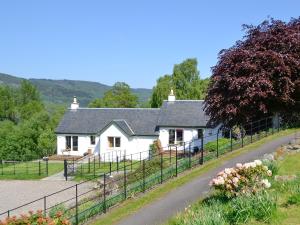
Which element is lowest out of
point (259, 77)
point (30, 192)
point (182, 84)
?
point (30, 192)

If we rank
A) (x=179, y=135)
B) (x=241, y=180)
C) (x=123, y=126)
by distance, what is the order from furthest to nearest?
(x=123, y=126) → (x=179, y=135) → (x=241, y=180)

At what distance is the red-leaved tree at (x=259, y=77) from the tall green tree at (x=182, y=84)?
130 ft

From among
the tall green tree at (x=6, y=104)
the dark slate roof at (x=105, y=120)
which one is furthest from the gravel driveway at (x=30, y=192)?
the tall green tree at (x=6, y=104)

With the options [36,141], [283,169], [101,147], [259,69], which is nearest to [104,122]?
[101,147]

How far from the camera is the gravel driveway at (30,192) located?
92.8ft

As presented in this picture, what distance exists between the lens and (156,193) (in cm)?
1886

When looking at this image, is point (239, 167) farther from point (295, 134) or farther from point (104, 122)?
point (104, 122)

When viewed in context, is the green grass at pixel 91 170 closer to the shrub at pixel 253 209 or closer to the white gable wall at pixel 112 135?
the white gable wall at pixel 112 135

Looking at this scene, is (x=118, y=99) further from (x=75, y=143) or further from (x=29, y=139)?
(x=75, y=143)

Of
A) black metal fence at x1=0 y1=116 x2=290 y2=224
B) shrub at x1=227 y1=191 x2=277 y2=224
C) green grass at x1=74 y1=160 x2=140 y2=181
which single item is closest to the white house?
green grass at x1=74 y1=160 x2=140 y2=181

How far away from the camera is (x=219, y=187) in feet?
47.6

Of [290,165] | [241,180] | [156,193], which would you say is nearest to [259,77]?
[290,165]

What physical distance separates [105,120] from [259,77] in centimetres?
2704

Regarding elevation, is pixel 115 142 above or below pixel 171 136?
below
